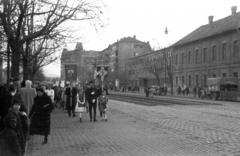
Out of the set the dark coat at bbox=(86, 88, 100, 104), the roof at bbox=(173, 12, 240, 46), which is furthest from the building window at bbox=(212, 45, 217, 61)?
the dark coat at bbox=(86, 88, 100, 104)

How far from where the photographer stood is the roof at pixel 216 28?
56494 mm

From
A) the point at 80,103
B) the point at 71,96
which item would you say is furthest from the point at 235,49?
the point at 80,103

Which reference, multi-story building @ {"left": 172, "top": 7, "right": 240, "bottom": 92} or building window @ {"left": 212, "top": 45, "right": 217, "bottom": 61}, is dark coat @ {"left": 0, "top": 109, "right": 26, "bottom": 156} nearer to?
multi-story building @ {"left": 172, "top": 7, "right": 240, "bottom": 92}

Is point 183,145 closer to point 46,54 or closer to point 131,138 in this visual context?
point 131,138

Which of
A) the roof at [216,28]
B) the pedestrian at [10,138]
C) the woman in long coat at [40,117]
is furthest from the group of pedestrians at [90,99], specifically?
the roof at [216,28]

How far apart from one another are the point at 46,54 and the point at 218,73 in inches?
1217

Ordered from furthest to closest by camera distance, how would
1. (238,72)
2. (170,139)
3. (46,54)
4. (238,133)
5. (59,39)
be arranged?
(238,72) → (46,54) → (59,39) → (238,133) → (170,139)

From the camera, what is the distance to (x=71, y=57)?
3697 centimetres

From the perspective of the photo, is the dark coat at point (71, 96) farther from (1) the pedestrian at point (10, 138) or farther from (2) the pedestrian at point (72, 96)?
(1) the pedestrian at point (10, 138)

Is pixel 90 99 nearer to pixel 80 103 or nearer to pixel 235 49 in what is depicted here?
pixel 80 103

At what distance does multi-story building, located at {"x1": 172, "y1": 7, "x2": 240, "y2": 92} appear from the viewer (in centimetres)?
5475

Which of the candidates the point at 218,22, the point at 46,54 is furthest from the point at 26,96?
the point at 218,22

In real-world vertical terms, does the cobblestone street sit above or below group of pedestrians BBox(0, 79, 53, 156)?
below

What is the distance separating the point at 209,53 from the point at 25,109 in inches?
2229
